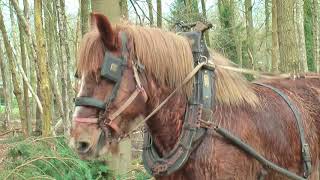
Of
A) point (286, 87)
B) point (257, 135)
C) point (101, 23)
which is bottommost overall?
point (257, 135)

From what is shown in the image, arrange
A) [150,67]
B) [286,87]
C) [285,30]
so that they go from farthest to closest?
[285,30]
[286,87]
[150,67]

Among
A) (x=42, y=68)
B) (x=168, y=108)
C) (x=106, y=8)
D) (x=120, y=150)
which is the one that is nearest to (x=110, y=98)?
(x=168, y=108)

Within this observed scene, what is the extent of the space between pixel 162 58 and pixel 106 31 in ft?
1.29

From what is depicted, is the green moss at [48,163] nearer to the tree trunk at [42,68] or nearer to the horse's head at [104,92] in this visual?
the tree trunk at [42,68]

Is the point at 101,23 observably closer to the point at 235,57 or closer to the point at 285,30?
the point at 285,30

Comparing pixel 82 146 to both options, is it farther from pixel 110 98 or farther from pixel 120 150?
pixel 120 150

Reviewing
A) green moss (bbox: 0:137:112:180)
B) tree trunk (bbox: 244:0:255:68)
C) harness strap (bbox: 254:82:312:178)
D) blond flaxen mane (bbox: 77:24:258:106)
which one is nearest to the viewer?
blond flaxen mane (bbox: 77:24:258:106)

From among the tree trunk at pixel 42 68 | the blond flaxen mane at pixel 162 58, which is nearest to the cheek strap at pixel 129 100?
the blond flaxen mane at pixel 162 58

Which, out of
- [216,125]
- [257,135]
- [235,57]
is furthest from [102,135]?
[235,57]

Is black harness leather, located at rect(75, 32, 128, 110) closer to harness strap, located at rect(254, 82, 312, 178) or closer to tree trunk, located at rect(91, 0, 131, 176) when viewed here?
harness strap, located at rect(254, 82, 312, 178)

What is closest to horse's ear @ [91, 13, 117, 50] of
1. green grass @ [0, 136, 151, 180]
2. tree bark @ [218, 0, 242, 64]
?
green grass @ [0, 136, 151, 180]

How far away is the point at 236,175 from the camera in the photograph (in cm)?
276

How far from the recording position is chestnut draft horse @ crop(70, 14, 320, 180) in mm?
2518

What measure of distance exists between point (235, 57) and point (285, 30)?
42.8 ft
